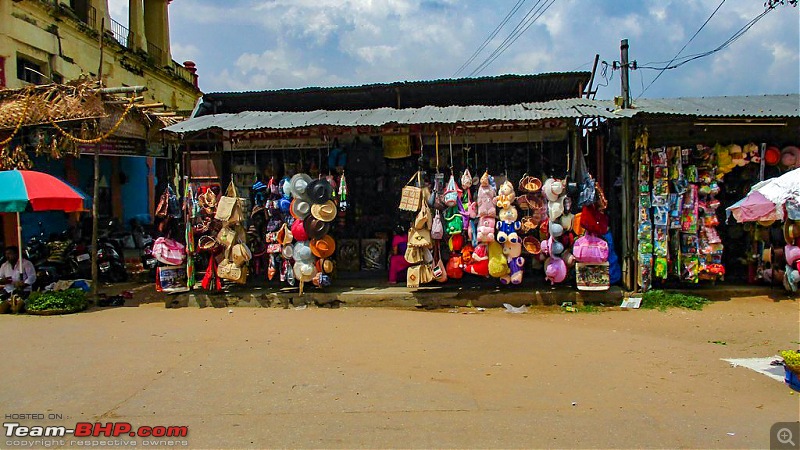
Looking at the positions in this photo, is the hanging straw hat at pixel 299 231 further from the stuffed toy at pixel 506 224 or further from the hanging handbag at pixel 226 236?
the stuffed toy at pixel 506 224

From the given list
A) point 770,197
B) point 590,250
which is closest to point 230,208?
point 590,250

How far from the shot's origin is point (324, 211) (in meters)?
8.84

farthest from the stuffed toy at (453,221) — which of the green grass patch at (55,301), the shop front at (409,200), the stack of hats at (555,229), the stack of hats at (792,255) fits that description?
the green grass patch at (55,301)

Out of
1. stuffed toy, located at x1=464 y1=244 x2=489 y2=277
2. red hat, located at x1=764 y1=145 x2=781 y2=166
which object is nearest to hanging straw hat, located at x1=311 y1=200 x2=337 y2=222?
stuffed toy, located at x1=464 y1=244 x2=489 y2=277

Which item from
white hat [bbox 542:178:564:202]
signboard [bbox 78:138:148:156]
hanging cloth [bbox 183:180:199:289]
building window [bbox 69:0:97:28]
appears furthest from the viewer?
building window [bbox 69:0:97:28]

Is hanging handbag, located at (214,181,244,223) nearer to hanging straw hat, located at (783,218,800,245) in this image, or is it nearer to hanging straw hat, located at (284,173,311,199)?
hanging straw hat, located at (284,173,311,199)

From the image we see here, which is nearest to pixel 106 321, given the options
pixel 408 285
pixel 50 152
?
pixel 50 152

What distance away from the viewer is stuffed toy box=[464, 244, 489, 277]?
8531mm

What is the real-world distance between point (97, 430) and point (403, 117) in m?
6.23

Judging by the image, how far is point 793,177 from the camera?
5406mm

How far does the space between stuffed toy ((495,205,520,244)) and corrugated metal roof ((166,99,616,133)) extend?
1.37 m

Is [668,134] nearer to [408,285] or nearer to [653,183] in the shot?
[653,183]

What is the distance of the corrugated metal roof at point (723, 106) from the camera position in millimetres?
8328

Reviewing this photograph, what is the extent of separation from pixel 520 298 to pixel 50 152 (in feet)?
27.5
